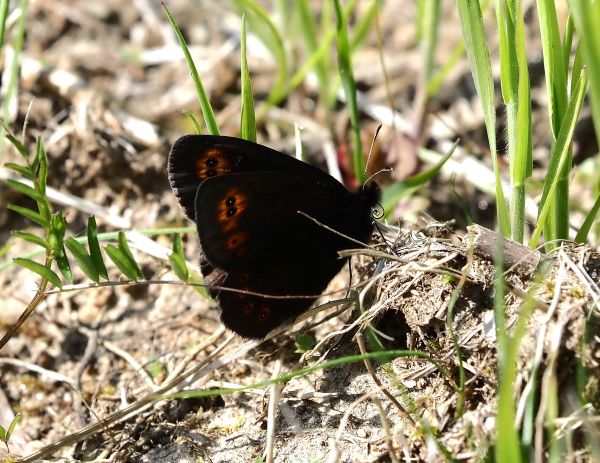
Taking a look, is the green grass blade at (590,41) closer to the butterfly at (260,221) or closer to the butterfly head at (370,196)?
the butterfly at (260,221)

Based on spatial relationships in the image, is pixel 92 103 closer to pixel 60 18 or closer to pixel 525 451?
pixel 60 18

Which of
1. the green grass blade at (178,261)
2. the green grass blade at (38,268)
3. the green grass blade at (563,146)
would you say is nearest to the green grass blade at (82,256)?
the green grass blade at (38,268)

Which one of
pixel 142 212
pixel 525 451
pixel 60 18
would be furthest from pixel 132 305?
pixel 60 18

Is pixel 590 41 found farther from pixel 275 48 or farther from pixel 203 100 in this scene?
pixel 275 48

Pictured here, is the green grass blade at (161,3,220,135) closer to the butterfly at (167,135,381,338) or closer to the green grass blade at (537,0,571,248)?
the butterfly at (167,135,381,338)

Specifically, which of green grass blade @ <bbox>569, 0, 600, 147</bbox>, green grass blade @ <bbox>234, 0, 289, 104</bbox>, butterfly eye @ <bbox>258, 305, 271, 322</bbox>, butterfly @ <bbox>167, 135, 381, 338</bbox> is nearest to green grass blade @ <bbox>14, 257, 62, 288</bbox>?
butterfly @ <bbox>167, 135, 381, 338</bbox>
